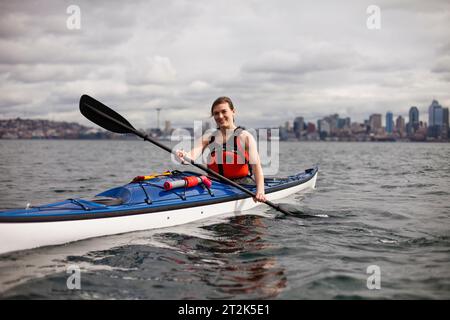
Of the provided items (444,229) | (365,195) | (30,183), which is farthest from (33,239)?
(30,183)

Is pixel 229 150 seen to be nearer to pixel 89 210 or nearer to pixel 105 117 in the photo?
pixel 105 117

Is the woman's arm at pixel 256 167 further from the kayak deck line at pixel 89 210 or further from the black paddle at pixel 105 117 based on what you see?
the black paddle at pixel 105 117

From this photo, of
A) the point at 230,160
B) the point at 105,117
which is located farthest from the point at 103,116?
the point at 230,160

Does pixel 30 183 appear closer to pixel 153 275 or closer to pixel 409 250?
pixel 153 275

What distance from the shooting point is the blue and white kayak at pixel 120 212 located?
521 cm

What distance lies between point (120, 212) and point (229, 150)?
271cm

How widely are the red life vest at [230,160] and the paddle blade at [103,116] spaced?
72.8 inches

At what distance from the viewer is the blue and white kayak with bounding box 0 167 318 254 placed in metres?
5.21

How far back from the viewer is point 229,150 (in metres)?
7.91
